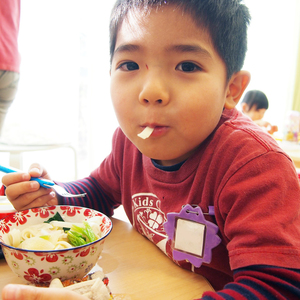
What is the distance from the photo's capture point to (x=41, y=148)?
156cm

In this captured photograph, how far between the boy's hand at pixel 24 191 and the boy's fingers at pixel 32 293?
13.8 inches

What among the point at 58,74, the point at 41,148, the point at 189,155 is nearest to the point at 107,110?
Result: the point at 58,74

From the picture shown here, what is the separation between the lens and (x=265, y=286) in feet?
1.33

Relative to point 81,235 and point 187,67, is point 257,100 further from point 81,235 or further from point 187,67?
point 81,235

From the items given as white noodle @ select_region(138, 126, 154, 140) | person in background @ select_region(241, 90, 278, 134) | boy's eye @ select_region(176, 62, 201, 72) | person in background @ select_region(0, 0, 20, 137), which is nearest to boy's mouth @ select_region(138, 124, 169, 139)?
white noodle @ select_region(138, 126, 154, 140)

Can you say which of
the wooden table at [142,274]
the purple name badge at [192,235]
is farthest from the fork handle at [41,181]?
the purple name badge at [192,235]

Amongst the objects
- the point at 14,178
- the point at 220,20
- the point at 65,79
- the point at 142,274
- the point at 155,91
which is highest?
the point at 220,20

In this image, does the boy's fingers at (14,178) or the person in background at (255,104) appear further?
the person in background at (255,104)

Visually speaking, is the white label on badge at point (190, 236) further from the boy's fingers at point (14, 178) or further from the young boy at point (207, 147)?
the boy's fingers at point (14, 178)

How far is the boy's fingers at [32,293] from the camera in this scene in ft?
1.13

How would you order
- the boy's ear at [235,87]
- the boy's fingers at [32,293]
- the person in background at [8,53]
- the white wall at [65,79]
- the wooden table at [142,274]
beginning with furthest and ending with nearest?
the white wall at [65,79] → the person in background at [8,53] → the boy's ear at [235,87] → the wooden table at [142,274] → the boy's fingers at [32,293]

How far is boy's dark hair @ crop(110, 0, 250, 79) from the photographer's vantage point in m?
0.54

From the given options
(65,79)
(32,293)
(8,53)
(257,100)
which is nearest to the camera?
(32,293)

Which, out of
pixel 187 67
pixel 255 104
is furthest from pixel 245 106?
pixel 187 67
